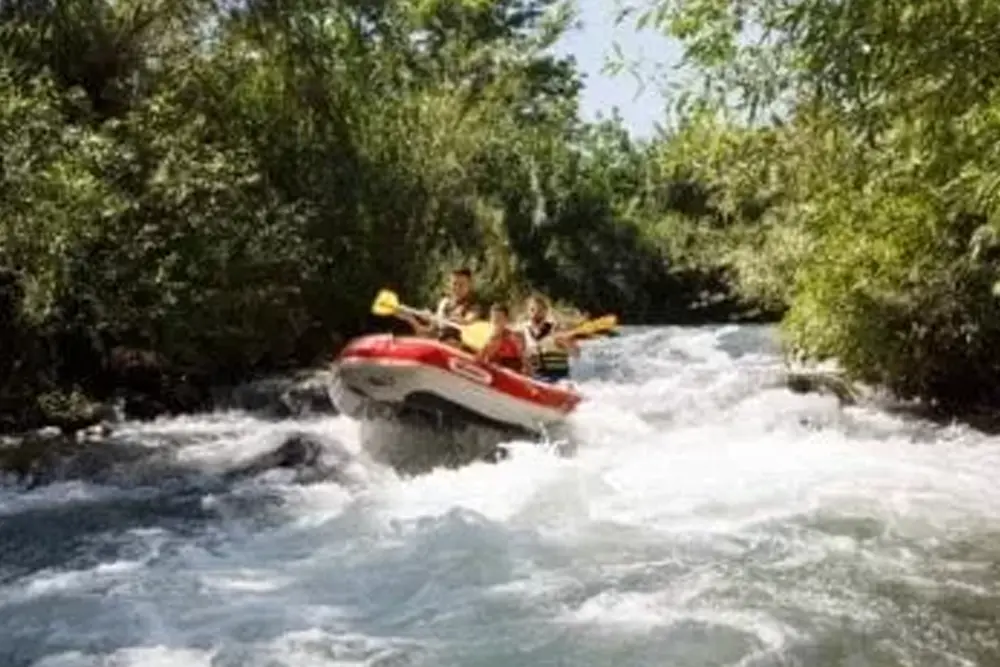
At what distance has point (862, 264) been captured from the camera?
42.8 feet

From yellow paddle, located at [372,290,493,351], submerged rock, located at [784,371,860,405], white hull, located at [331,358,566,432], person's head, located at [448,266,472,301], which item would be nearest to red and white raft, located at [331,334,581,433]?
white hull, located at [331,358,566,432]

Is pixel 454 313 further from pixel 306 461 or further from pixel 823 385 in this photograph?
pixel 823 385

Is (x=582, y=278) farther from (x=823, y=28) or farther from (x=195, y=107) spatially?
(x=823, y=28)

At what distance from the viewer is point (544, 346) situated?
13.4 metres

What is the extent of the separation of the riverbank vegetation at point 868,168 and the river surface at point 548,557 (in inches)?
33.4

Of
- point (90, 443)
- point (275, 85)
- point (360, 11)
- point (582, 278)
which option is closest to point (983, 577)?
point (90, 443)

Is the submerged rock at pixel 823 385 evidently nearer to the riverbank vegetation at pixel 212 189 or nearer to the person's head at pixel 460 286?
the riverbank vegetation at pixel 212 189

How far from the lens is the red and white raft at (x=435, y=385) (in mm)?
11852

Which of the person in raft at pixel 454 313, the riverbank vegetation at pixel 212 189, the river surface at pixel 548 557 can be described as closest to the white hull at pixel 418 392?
the river surface at pixel 548 557

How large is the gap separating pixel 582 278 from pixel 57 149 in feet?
63.4

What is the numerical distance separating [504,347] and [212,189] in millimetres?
4514

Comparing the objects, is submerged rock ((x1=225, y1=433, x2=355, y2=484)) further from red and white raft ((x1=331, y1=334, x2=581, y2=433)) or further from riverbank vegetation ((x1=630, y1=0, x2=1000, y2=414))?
riverbank vegetation ((x1=630, y1=0, x2=1000, y2=414))

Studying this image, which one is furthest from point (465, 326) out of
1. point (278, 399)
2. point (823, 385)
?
point (823, 385)

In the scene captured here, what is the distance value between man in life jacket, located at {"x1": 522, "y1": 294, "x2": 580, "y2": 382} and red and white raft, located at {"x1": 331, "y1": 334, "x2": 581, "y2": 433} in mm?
896
